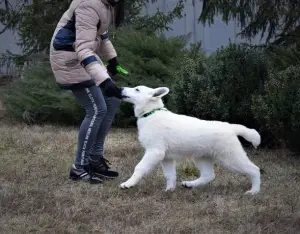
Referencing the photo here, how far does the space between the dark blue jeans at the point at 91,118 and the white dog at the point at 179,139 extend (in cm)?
45

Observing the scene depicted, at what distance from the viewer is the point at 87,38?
5828 millimetres

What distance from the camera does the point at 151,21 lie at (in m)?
14.1

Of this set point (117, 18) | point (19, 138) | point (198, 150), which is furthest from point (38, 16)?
point (198, 150)

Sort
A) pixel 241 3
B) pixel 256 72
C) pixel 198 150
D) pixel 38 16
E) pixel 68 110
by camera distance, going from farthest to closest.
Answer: pixel 38 16
pixel 68 110
pixel 241 3
pixel 256 72
pixel 198 150

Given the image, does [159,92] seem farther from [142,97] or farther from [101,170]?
[101,170]

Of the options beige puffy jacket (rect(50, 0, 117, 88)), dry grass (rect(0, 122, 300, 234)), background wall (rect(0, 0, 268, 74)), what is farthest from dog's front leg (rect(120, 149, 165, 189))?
background wall (rect(0, 0, 268, 74))

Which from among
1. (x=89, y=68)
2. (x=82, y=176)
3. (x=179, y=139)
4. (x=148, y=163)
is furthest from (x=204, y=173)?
(x=89, y=68)

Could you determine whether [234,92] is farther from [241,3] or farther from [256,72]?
[241,3]

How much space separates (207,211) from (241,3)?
5396 millimetres

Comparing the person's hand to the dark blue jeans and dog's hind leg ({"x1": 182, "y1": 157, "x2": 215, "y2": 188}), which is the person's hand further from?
dog's hind leg ({"x1": 182, "y1": 157, "x2": 215, "y2": 188})

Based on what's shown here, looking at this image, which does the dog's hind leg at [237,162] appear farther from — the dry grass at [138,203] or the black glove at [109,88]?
the black glove at [109,88]

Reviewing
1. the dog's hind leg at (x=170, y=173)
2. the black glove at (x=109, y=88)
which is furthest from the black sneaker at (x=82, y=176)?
the black glove at (x=109, y=88)

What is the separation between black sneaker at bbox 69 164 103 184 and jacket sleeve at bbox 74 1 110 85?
3.58ft

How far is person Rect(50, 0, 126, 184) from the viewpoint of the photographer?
5812 millimetres
